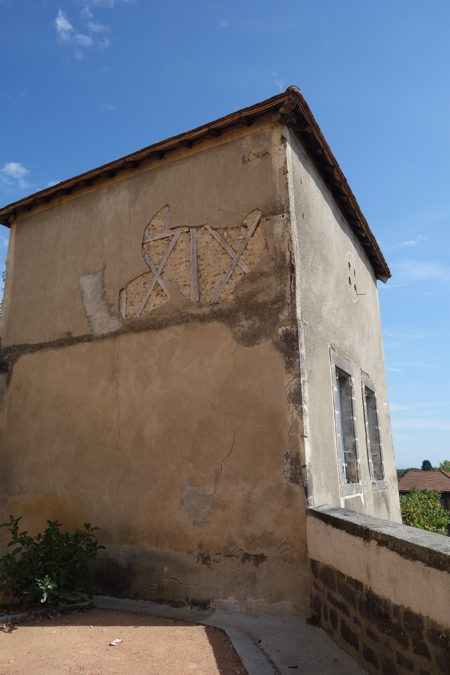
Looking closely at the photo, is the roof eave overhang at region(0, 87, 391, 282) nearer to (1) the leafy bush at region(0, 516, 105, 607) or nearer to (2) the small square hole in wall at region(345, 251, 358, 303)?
(2) the small square hole in wall at region(345, 251, 358, 303)

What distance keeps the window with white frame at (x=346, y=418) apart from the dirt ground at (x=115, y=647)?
106 inches

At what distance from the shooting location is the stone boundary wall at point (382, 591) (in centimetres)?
252

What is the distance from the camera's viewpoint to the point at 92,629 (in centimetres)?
430

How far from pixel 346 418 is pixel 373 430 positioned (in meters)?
1.60

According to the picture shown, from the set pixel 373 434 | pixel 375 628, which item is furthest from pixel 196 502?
pixel 373 434

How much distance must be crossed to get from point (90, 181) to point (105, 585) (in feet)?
17.0

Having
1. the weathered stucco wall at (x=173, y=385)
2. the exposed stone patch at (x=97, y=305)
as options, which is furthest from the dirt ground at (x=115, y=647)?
the exposed stone patch at (x=97, y=305)

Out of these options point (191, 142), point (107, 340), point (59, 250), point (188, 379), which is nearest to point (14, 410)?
point (107, 340)

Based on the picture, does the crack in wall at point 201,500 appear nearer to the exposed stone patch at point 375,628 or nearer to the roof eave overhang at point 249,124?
the exposed stone patch at point 375,628

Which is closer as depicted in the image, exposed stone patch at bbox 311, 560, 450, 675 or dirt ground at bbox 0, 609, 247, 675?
exposed stone patch at bbox 311, 560, 450, 675

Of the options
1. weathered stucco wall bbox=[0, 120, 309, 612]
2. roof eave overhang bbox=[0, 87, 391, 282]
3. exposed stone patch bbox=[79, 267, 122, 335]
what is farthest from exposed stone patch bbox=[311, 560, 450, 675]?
roof eave overhang bbox=[0, 87, 391, 282]

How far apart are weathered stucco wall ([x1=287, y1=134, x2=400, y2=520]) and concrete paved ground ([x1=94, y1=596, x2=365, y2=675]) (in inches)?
41.7

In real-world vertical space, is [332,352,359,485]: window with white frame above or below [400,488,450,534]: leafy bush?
above

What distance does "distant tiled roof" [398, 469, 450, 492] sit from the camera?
25172 millimetres
